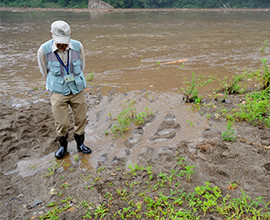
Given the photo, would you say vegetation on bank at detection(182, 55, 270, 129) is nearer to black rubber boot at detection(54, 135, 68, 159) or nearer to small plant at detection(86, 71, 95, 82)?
black rubber boot at detection(54, 135, 68, 159)

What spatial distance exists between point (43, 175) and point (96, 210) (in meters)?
1.13

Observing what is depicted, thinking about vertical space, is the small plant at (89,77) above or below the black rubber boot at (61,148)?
above


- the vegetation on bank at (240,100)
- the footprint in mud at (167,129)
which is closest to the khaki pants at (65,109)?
the footprint in mud at (167,129)

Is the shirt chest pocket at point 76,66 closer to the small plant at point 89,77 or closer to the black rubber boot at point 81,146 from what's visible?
the black rubber boot at point 81,146

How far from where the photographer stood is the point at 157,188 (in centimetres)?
261

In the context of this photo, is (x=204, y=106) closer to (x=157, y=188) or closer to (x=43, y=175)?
(x=157, y=188)

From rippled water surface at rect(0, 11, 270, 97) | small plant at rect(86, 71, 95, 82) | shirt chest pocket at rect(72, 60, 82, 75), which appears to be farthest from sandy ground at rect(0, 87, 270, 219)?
small plant at rect(86, 71, 95, 82)

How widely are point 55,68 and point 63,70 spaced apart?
107 millimetres

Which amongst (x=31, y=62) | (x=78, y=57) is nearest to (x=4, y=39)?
(x=31, y=62)

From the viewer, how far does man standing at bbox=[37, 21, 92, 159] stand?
8.77ft

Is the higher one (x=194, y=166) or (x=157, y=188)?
(x=194, y=166)

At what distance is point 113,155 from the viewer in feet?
11.0

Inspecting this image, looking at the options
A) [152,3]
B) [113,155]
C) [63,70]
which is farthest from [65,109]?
[152,3]

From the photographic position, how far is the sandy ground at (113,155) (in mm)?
2615
